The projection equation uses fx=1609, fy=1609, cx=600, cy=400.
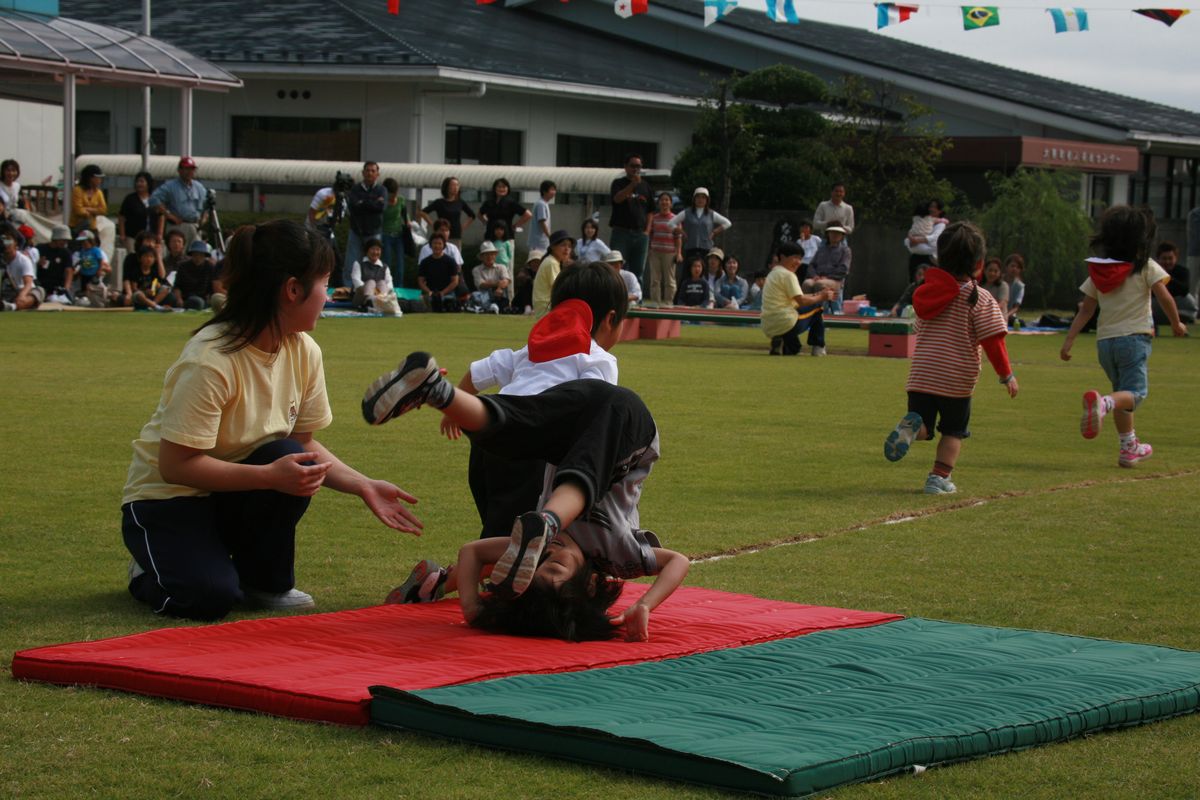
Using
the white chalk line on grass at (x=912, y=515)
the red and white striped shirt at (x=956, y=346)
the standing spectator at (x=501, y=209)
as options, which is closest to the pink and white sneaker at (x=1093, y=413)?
the white chalk line on grass at (x=912, y=515)

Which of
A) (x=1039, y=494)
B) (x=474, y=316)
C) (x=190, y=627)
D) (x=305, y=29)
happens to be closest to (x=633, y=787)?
(x=190, y=627)

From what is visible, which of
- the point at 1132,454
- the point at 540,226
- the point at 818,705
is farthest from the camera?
the point at 540,226

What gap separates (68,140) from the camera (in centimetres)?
2431

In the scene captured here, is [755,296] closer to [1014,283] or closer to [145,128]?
[1014,283]

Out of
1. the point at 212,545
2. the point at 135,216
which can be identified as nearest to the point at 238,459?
the point at 212,545

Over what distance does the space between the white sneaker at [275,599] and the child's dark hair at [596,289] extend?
1332 mm

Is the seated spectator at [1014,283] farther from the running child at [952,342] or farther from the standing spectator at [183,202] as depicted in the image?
the running child at [952,342]

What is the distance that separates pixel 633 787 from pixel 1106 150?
32.2 m

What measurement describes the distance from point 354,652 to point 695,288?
20.6 meters

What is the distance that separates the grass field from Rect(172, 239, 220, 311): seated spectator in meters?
4.96

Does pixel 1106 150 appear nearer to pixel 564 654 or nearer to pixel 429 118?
pixel 429 118

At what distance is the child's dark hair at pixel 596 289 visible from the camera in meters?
5.27

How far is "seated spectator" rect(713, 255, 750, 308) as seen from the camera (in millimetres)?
25344

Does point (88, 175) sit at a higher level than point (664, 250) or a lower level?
higher
